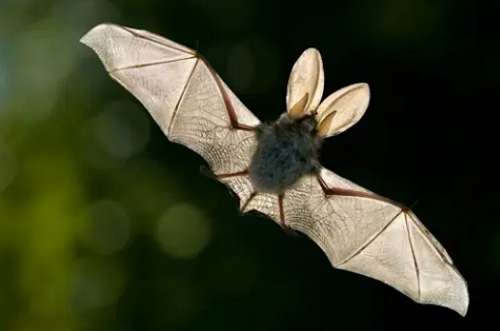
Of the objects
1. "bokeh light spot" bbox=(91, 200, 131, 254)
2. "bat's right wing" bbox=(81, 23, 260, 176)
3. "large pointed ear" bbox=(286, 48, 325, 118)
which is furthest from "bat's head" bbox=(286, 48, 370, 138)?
"bokeh light spot" bbox=(91, 200, 131, 254)

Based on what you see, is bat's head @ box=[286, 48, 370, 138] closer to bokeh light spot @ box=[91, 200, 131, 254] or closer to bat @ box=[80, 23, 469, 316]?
bat @ box=[80, 23, 469, 316]

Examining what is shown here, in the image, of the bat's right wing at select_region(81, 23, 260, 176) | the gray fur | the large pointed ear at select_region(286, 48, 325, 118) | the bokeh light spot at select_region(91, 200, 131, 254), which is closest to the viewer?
the large pointed ear at select_region(286, 48, 325, 118)

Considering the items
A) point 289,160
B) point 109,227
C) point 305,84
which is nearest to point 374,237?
point 289,160

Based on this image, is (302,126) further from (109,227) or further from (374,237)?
(109,227)

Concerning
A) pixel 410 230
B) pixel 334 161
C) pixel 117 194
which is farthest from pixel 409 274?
pixel 117 194

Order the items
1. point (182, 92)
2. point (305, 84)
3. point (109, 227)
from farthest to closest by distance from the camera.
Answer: point (109, 227) → point (182, 92) → point (305, 84)
